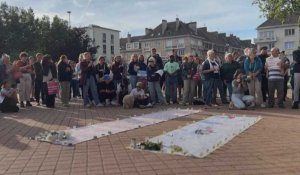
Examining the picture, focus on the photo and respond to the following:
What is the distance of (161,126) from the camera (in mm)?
10312

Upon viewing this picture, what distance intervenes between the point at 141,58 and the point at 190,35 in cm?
9867

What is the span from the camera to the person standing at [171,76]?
16.5 metres

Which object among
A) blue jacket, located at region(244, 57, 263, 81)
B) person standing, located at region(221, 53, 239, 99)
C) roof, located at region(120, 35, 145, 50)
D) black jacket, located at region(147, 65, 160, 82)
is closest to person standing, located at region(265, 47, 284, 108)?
blue jacket, located at region(244, 57, 263, 81)

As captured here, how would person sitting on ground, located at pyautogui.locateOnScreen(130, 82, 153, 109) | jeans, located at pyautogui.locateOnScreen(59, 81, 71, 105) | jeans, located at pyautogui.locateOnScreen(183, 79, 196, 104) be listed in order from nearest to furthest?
person sitting on ground, located at pyautogui.locateOnScreen(130, 82, 153, 109) → jeans, located at pyautogui.locateOnScreen(59, 81, 71, 105) → jeans, located at pyautogui.locateOnScreen(183, 79, 196, 104)

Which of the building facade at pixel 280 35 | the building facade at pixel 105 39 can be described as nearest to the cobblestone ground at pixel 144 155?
the building facade at pixel 280 35

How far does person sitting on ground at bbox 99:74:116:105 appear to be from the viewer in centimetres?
1633

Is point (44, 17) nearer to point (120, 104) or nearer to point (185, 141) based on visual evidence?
point (120, 104)

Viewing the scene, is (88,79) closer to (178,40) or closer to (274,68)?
(274,68)

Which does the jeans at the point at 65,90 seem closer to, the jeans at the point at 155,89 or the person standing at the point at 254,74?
the jeans at the point at 155,89

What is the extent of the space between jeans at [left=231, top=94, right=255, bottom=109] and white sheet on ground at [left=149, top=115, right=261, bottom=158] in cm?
261

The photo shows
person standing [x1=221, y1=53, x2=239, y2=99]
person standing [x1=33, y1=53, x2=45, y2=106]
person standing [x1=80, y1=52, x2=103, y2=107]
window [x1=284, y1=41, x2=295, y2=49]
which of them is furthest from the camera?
window [x1=284, y1=41, x2=295, y2=49]

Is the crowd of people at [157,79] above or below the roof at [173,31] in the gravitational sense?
below

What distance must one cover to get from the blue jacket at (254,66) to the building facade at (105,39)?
106 metres

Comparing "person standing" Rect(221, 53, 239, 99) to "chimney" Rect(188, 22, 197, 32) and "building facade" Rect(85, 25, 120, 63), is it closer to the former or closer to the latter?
"chimney" Rect(188, 22, 197, 32)
